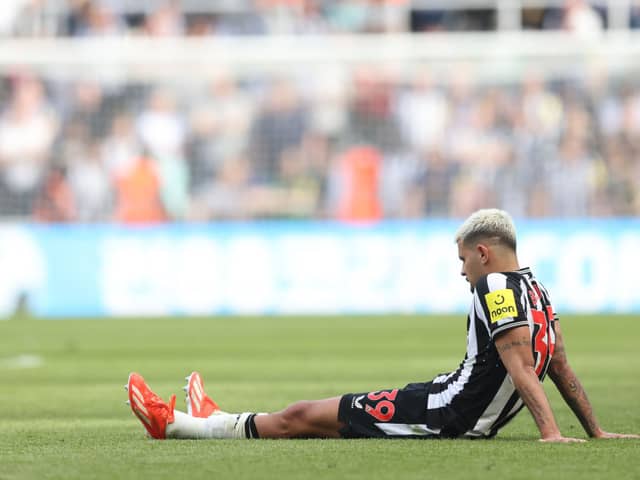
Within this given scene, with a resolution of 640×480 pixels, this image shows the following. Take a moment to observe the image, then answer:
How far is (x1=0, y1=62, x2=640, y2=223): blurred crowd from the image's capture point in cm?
2400

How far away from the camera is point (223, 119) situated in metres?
25.7

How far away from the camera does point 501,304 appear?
6426 mm

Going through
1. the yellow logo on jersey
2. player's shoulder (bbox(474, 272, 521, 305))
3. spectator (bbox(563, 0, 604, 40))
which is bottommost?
the yellow logo on jersey

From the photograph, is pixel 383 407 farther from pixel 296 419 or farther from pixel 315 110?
pixel 315 110

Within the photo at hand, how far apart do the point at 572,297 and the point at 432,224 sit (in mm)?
2750

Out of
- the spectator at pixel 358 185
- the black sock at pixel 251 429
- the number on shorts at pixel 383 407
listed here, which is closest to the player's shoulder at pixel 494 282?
the number on shorts at pixel 383 407

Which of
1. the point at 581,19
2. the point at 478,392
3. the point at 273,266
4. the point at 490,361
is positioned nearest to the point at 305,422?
the point at 478,392

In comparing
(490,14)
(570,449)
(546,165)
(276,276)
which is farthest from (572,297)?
(570,449)

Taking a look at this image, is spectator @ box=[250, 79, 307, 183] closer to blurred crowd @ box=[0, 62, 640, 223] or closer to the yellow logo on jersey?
blurred crowd @ box=[0, 62, 640, 223]

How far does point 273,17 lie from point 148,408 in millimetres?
20317

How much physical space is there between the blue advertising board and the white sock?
15875mm

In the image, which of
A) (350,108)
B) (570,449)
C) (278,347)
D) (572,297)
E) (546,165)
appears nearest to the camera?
(570,449)

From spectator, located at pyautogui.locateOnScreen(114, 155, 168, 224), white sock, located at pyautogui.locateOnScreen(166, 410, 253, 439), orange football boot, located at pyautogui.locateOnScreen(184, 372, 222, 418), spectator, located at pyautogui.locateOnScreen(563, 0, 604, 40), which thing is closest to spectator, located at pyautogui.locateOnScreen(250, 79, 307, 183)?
spectator, located at pyautogui.locateOnScreen(114, 155, 168, 224)

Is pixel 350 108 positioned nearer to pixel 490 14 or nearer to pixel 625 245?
pixel 490 14
